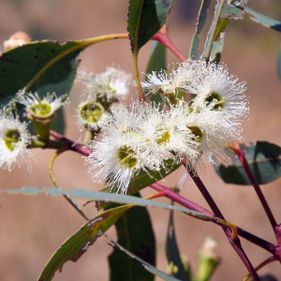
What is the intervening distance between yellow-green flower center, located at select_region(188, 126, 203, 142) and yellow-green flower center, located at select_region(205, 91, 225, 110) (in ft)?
0.12

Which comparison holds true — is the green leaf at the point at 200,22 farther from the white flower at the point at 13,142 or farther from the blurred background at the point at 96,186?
the blurred background at the point at 96,186

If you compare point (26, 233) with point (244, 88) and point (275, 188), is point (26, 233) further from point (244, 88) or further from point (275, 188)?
point (244, 88)

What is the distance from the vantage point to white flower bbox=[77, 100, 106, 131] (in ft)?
3.07

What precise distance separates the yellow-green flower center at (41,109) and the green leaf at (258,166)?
0.28 metres

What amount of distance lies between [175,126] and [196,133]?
29 millimetres

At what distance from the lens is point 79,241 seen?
823 millimetres

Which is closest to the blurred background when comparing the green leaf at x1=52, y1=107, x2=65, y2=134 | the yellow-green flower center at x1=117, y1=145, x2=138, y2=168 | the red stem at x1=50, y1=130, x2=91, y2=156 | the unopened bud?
the green leaf at x1=52, y1=107, x2=65, y2=134

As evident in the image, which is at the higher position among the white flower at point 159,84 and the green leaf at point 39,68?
the green leaf at point 39,68

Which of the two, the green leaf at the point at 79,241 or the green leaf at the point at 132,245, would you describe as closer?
the green leaf at the point at 79,241

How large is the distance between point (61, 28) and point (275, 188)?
407 cm

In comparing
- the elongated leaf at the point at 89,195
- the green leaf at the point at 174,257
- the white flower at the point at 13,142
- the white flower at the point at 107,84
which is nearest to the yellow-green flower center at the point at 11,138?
the white flower at the point at 13,142

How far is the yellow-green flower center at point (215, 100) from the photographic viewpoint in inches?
29.2

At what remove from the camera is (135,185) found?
78 centimetres

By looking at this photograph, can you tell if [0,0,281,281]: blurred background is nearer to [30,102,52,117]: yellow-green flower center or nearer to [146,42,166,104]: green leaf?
[146,42,166,104]: green leaf
